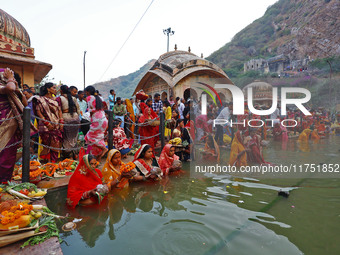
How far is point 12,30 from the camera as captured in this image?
1257 centimetres

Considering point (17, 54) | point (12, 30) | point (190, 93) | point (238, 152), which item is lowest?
point (238, 152)

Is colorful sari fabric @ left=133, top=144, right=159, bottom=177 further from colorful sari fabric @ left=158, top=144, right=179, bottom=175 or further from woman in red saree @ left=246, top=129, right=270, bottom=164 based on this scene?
woman in red saree @ left=246, top=129, right=270, bottom=164

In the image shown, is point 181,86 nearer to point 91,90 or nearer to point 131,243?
point 91,90

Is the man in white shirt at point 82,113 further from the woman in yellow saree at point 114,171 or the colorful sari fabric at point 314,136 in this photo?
the colorful sari fabric at point 314,136

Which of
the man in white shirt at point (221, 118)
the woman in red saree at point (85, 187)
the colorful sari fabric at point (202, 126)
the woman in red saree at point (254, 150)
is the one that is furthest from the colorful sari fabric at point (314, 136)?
the woman in red saree at point (85, 187)

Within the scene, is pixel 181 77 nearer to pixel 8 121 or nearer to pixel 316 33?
pixel 8 121

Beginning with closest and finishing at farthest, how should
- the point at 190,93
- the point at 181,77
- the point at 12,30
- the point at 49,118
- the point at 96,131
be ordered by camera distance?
the point at 49,118
the point at 96,131
the point at 12,30
the point at 181,77
the point at 190,93

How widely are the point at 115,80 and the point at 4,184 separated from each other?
126 metres

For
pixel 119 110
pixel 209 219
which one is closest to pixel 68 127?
pixel 119 110

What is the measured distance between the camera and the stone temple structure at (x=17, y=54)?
406 inches

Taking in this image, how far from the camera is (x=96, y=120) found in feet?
17.3

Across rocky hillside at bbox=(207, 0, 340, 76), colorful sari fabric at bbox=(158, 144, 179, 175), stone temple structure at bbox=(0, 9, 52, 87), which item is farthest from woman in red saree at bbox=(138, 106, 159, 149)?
rocky hillside at bbox=(207, 0, 340, 76)

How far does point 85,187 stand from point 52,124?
2186mm

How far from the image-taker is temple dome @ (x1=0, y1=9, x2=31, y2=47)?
12141 millimetres
